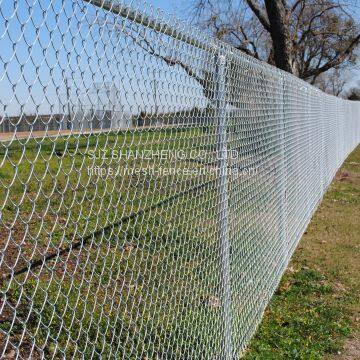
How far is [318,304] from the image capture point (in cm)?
515

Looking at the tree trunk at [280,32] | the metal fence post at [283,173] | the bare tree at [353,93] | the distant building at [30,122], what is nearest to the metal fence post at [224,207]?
the distant building at [30,122]

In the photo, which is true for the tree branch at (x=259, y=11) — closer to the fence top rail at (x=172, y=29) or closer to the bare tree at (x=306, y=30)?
the bare tree at (x=306, y=30)

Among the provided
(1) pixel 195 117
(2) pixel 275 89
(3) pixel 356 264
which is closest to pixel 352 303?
(3) pixel 356 264

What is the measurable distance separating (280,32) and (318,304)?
1233 cm

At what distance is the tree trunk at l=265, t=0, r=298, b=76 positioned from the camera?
15792 millimetres

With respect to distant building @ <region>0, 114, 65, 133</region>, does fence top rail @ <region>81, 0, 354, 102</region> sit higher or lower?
higher

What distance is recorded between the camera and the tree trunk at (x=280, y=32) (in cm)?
1579

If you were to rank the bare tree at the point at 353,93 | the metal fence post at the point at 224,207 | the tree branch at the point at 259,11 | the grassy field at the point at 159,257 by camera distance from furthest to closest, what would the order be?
the bare tree at the point at 353,93 < the tree branch at the point at 259,11 < the metal fence post at the point at 224,207 < the grassy field at the point at 159,257

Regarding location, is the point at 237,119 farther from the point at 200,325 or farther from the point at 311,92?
the point at 311,92

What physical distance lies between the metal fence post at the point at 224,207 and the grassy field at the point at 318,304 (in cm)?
58

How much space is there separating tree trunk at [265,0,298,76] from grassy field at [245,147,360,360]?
29.3 ft

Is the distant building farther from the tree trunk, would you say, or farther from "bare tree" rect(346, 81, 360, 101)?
"bare tree" rect(346, 81, 360, 101)

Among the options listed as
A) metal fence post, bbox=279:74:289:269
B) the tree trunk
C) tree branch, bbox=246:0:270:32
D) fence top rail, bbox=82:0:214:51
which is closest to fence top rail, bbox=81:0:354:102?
fence top rail, bbox=82:0:214:51

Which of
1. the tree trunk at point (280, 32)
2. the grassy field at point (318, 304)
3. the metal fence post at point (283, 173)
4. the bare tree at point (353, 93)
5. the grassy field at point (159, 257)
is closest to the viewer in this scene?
the grassy field at point (159, 257)
